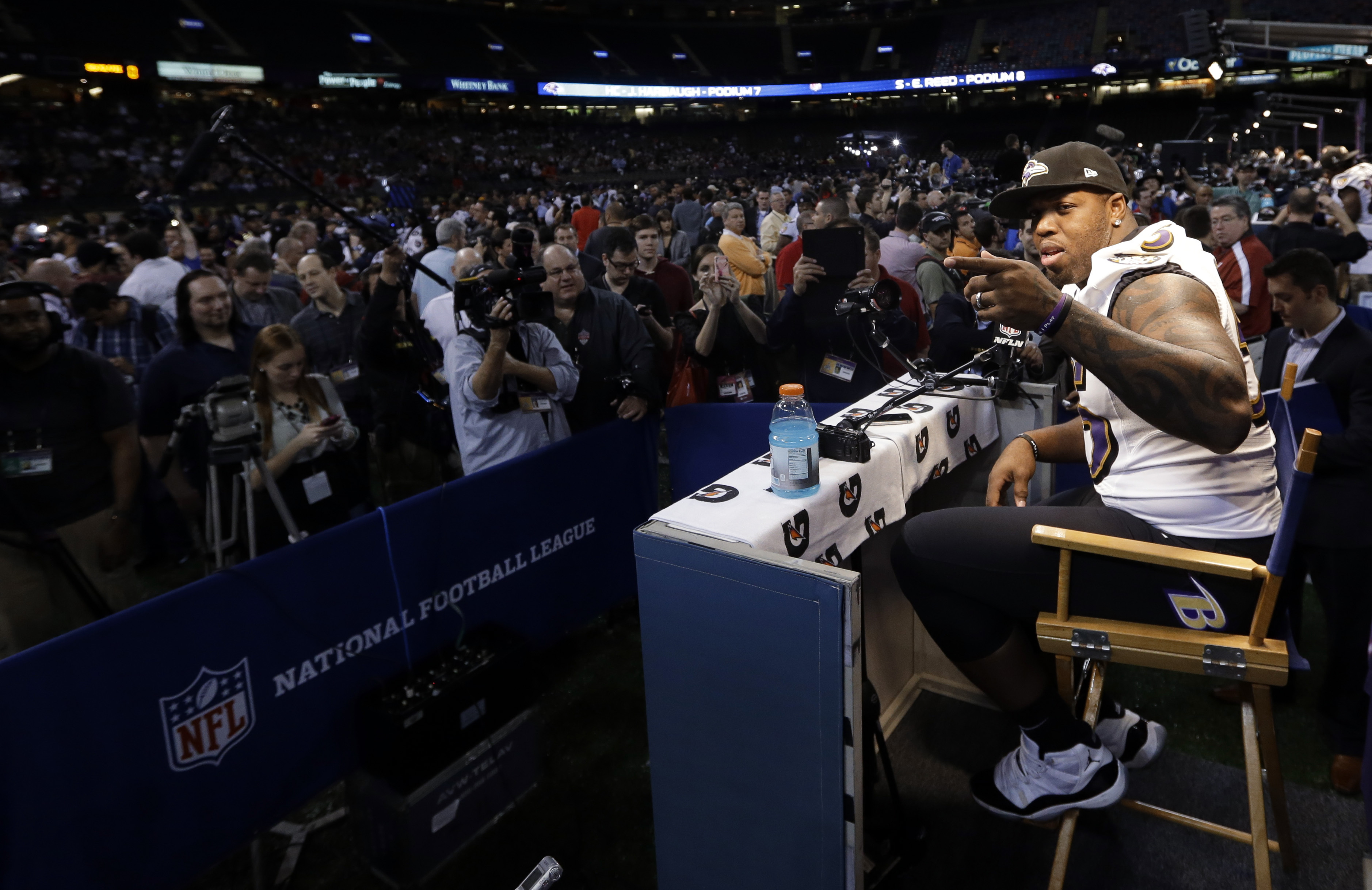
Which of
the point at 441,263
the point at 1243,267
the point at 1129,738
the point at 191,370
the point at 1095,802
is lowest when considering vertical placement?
the point at 1129,738

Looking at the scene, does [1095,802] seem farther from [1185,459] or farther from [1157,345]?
[1157,345]

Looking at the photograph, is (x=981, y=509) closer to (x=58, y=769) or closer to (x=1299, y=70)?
(x=58, y=769)

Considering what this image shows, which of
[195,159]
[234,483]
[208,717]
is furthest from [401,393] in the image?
[208,717]

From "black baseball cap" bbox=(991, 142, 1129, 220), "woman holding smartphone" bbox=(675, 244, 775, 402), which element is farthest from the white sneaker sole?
"woman holding smartphone" bbox=(675, 244, 775, 402)

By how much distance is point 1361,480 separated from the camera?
258 centimetres

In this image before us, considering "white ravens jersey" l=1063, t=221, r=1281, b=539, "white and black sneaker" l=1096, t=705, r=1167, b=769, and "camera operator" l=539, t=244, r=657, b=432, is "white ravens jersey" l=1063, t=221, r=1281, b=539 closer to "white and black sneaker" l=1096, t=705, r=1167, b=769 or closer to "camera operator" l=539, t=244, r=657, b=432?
"white and black sneaker" l=1096, t=705, r=1167, b=769

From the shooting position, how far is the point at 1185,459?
1.78 metres

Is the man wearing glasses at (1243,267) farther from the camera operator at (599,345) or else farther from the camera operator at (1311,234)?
the camera operator at (599,345)

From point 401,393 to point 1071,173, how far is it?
3.56 m

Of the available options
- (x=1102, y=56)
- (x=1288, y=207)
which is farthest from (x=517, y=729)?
(x=1102, y=56)

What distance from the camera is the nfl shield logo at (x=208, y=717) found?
7.43 ft

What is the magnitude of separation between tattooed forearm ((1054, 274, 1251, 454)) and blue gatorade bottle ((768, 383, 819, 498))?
67 cm

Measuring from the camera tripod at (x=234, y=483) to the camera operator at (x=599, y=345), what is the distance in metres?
1.46

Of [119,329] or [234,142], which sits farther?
[119,329]
